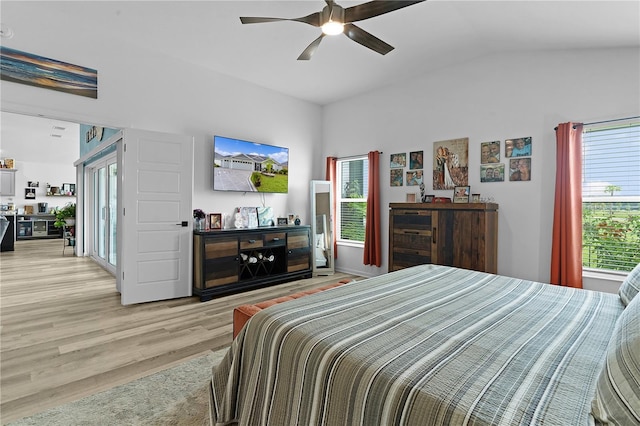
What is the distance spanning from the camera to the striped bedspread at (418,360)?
88cm

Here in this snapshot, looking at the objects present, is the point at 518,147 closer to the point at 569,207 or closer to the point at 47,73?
the point at 569,207

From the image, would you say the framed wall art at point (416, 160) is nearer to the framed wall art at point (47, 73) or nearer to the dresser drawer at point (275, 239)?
the dresser drawer at point (275, 239)

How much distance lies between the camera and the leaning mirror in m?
5.44

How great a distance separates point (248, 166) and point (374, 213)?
205 cm

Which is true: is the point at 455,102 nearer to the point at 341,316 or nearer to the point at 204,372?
the point at 341,316

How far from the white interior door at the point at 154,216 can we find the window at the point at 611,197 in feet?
14.7

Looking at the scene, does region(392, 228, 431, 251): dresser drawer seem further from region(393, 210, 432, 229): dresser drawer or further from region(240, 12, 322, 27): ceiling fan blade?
region(240, 12, 322, 27): ceiling fan blade

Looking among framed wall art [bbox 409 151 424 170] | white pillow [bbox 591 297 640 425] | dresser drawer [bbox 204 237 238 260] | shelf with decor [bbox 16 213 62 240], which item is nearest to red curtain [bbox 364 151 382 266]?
framed wall art [bbox 409 151 424 170]

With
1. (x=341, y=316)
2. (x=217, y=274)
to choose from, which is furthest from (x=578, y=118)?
(x=217, y=274)

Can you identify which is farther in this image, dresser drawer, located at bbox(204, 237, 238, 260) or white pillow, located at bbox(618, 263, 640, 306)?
dresser drawer, located at bbox(204, 237, 238, 260)

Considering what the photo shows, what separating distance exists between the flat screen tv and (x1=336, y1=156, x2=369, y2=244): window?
1018 mm

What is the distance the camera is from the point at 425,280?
7.04 ft

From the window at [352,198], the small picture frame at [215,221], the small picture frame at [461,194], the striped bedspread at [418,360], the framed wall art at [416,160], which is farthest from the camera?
the window at [352,198]

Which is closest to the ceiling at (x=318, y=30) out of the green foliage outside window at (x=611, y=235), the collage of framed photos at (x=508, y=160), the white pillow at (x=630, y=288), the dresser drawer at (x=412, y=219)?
the collage of framed photos at (x=508, y=160)
